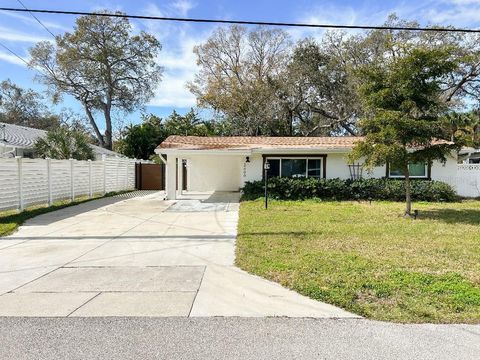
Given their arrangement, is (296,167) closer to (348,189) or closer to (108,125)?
(348,189)

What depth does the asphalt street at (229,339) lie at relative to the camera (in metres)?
Result: 3.49

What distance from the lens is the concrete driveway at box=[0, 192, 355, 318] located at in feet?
15.0

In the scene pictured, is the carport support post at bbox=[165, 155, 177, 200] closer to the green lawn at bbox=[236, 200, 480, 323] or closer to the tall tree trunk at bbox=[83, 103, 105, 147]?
the green lawn at bbox=[236, 200, 480, 323]

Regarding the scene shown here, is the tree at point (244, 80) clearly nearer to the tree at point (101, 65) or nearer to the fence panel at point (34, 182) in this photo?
the tree at point (101, 65)

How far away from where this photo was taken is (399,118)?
11.4 meters

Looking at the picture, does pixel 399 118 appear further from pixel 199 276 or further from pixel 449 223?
pixel 199 276

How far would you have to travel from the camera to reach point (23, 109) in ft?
164

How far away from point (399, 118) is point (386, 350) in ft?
29.7

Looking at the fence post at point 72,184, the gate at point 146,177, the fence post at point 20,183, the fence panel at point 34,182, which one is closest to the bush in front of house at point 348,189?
the fence post at point 72,184

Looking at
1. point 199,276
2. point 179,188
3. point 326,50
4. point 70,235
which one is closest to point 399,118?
point 199,276

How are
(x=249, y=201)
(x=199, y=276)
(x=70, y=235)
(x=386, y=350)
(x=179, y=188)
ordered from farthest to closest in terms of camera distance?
(x=179, y=188)
(x=249, y=201)
(x=70, y=235)
(x=199, y=276)
(x=386, y=350)

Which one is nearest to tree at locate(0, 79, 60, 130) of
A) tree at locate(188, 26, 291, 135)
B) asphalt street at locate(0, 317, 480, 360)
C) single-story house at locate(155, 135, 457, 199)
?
tree at locate(188, 26, 291, 135)

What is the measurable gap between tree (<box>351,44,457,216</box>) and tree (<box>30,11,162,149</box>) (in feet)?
111

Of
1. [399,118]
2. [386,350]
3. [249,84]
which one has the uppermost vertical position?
[249,84]
